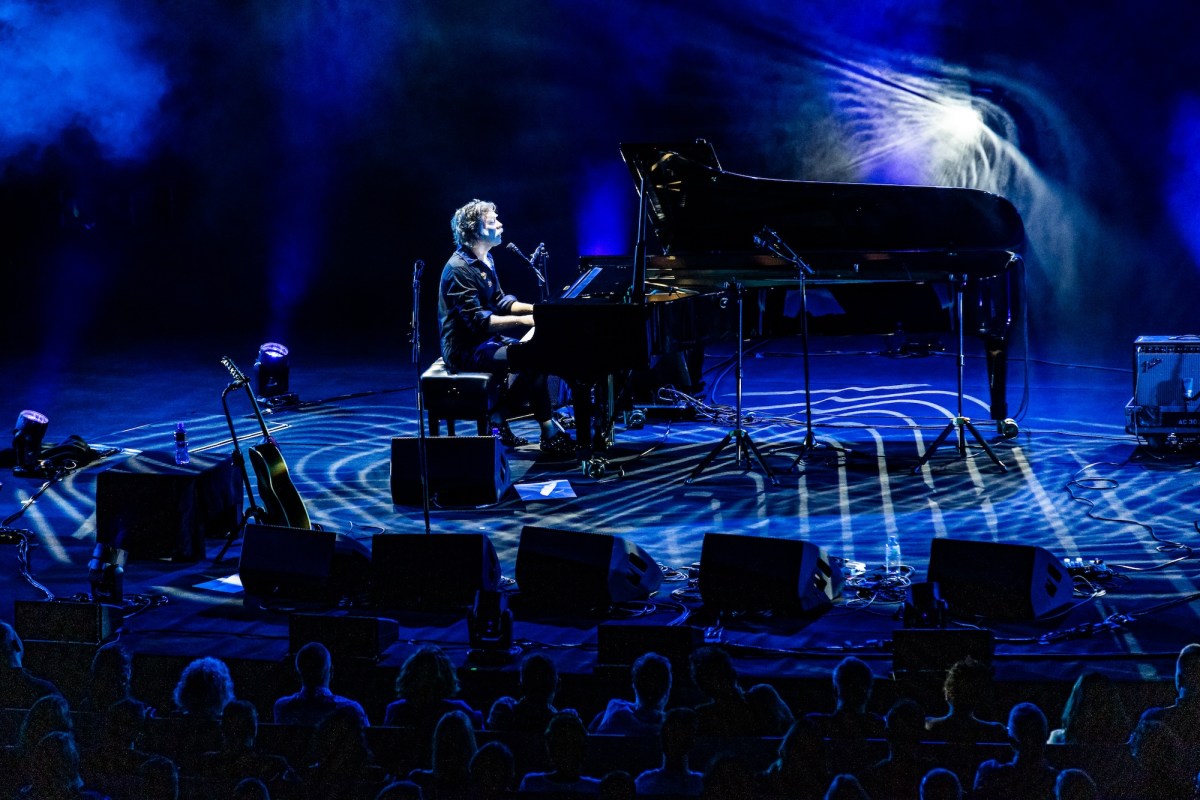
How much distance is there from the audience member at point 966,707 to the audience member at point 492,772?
1323 millimetres

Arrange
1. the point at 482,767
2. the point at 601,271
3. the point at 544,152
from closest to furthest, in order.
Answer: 1. the point at 482,767
2. the point at 601,271
3. the point at 544,152

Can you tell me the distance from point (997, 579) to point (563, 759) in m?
2.47

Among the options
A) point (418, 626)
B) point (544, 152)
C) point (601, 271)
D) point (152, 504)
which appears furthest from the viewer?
point (544, 152)

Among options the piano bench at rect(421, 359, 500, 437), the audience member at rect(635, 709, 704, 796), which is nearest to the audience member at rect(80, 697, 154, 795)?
the audience member at rect(635, 709, 704, 796)

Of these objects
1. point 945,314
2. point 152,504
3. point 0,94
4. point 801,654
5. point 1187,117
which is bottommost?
point 801,654

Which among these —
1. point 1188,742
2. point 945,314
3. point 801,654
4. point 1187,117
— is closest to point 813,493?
point 945,314

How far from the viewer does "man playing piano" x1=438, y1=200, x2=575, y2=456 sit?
29.2 feet

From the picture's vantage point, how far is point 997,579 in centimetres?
553

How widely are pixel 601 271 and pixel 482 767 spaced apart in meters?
6.60

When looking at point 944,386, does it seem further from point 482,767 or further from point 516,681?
point 482,767

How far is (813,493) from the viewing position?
796cm

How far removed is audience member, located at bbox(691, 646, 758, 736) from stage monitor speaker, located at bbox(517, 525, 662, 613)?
145 centimetres

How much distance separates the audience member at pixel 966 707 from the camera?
13.5 ft

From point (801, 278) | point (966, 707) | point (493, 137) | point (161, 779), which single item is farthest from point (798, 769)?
point (493, 137)
